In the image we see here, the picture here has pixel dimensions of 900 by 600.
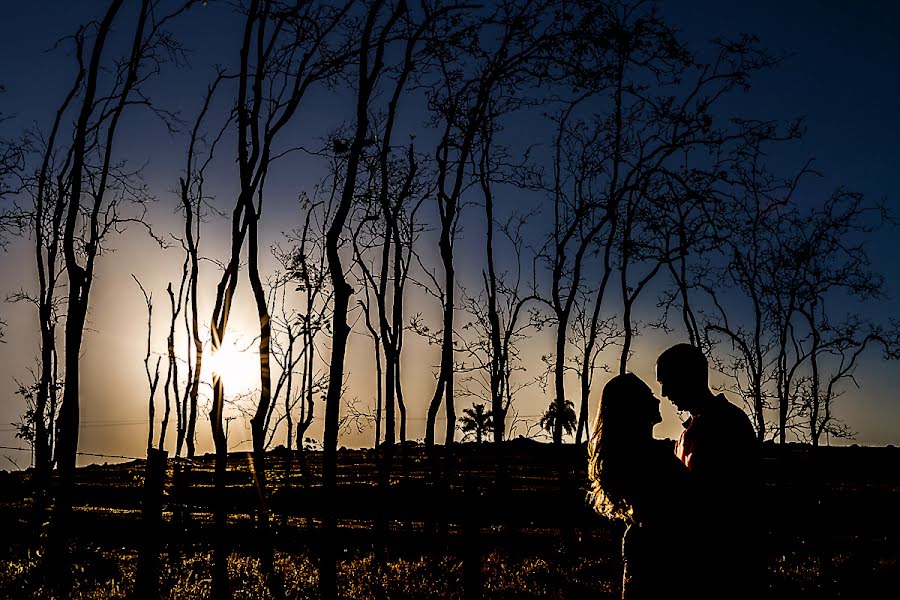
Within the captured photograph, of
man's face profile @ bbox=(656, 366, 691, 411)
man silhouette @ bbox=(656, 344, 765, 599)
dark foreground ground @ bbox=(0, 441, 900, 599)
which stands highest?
man's face profile @ bbox=(656, 366, 691, 411)

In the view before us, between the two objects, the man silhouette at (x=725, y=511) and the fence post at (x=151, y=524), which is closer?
the man silhouette at (x=725, y=511)

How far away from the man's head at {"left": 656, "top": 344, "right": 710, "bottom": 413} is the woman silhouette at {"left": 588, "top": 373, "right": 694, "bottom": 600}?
245 millimetres

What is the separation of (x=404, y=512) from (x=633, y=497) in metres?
3.92

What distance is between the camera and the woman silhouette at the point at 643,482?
3.78 m

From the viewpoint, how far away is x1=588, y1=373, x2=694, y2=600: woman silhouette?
3.78 metres

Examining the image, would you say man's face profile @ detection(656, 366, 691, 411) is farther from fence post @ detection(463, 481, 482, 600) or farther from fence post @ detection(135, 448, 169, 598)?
fence post @ detection(135, 448, 169, 598)

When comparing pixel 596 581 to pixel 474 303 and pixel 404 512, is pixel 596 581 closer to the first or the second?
pixel 404 512

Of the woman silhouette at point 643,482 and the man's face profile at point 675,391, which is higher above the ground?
the man's face profile at point 675,391

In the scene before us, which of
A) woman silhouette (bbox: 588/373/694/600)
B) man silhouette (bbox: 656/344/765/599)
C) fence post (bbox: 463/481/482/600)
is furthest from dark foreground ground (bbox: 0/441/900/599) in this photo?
woman silhouette (bbox: 588/373/694/600)

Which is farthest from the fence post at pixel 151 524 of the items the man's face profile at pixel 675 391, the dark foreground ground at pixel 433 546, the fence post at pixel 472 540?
the man's face profile at pixel 675 391

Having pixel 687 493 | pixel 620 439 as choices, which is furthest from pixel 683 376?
pixel 687 493

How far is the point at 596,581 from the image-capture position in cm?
1107

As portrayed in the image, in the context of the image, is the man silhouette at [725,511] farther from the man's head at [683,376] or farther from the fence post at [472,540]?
the fence post at [472,540]

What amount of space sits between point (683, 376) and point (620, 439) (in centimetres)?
54
